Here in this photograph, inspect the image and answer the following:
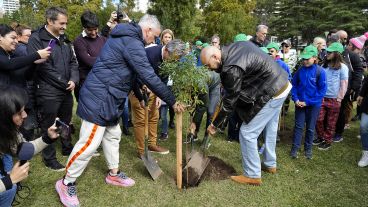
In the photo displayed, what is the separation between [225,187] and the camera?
4.23 metres

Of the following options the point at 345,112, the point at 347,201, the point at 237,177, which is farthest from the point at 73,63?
the point at 345,112

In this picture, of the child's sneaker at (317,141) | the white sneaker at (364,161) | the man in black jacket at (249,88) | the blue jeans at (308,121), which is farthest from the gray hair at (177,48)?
the child's sneaker at (317,141)

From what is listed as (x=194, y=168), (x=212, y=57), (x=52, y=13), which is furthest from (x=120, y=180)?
(x=52, y=13)

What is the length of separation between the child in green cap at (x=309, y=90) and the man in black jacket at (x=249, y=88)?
3.44 ft

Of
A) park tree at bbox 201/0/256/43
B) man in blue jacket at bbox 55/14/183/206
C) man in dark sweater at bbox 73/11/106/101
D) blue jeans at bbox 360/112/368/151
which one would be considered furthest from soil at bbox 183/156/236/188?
park tree at bbox 201/0/256/43

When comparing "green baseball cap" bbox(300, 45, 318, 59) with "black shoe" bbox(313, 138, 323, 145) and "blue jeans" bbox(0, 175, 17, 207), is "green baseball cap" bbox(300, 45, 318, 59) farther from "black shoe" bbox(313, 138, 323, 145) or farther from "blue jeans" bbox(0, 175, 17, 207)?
"blue jeans" bbox(0, 175, 17, 207)

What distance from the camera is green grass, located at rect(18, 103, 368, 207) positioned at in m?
3.88

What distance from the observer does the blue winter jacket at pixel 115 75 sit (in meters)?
3.56

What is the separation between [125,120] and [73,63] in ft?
6.57

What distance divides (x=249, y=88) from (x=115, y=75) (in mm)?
1814

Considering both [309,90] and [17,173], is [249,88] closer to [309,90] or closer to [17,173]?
[309,90]

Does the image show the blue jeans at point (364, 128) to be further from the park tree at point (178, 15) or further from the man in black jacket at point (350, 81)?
the park tree at point (178, 15)

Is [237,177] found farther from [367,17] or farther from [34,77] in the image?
[367,17]

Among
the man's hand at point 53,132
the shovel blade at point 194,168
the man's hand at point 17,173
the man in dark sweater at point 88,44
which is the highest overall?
the man in dark sweater at point 88,44
